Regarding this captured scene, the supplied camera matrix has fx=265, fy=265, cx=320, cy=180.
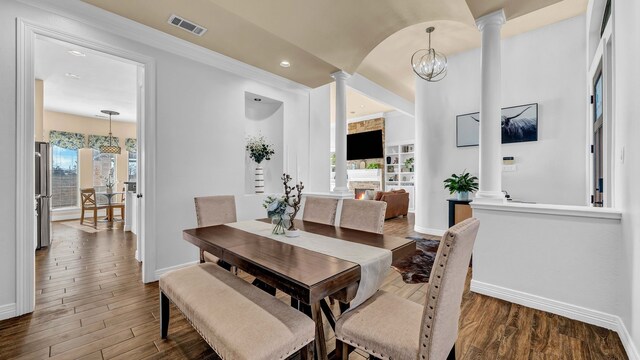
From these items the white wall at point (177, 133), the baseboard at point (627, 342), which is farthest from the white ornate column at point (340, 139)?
the baseboard at point (627, 342)

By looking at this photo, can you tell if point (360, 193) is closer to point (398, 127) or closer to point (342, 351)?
point (398, 127)

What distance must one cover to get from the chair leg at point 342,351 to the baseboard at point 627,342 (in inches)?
65.6

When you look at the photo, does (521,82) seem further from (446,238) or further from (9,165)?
(9,165)

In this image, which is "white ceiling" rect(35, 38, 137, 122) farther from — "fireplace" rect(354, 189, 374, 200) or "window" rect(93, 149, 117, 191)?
"fireplace" rect(354, 189, 374, 200)

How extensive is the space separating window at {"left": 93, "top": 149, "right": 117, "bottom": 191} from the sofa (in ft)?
24.9

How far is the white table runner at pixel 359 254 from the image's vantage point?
4.49 ft

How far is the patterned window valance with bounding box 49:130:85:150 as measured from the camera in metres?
6.60

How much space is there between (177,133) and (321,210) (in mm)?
1926

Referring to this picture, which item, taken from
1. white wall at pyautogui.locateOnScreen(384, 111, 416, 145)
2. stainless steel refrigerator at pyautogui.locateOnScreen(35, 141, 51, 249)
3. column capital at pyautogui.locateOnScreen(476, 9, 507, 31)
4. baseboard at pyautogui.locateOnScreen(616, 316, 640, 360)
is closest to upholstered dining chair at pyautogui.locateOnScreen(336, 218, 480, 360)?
baseboard at pyautogui.locateOnScreen(616, 316, 640, 360)

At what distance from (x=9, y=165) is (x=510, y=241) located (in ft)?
14.0

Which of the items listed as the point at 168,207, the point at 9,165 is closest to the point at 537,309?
the point at 168,207

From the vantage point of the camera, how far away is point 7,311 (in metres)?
2.09

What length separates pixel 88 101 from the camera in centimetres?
578

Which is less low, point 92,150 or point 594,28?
point 594,28
